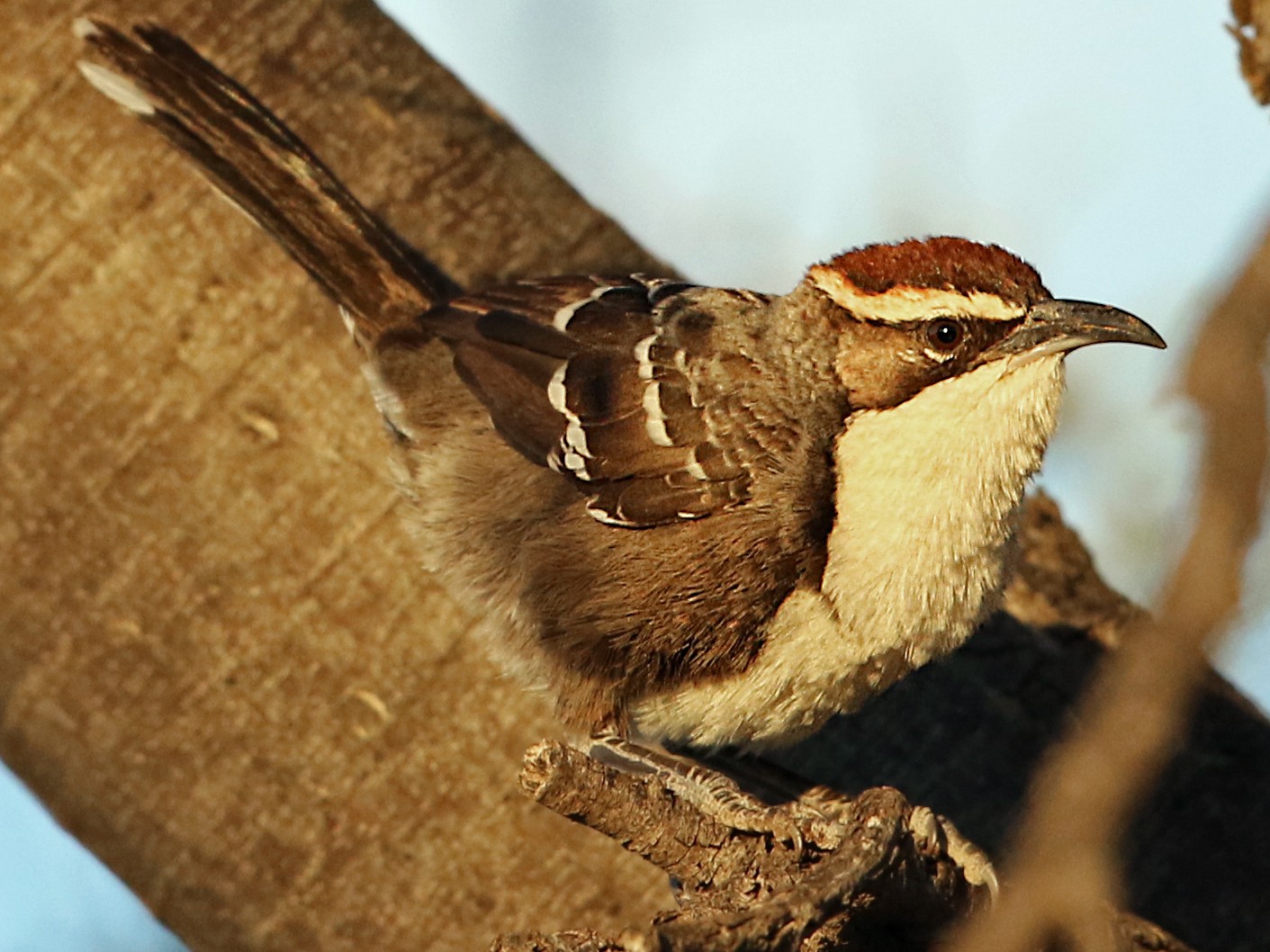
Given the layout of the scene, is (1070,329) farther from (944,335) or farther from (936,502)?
(936,502)

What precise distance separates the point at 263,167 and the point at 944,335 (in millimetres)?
2061

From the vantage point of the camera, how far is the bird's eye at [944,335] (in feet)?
12.9

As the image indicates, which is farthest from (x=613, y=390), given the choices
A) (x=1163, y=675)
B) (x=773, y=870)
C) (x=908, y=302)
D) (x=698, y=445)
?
(x=1163, y=675)

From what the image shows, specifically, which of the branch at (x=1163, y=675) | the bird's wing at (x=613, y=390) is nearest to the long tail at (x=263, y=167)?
the bird's wing at (x=613, y=390)

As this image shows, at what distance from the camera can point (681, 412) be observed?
4.22 metres

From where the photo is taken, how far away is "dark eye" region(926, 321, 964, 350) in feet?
12.9

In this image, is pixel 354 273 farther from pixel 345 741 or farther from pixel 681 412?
pixel 345 741

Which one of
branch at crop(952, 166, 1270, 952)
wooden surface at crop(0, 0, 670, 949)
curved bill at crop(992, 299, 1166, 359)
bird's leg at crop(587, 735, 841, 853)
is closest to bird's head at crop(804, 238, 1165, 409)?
curved bill at crop(992, 299, 1166, 359)

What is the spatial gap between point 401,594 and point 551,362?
848mm

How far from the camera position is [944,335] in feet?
13.0

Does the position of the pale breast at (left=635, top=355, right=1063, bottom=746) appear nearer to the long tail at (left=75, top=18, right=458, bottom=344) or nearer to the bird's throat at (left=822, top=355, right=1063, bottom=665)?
the bird's throat at (left=822, top=355, right=1063, bottom=665)

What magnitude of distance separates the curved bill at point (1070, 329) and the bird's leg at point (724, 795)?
136 cm

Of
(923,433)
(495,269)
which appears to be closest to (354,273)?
(495,269)

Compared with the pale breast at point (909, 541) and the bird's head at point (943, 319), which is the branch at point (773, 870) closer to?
the pale breast at point (909, 541)
